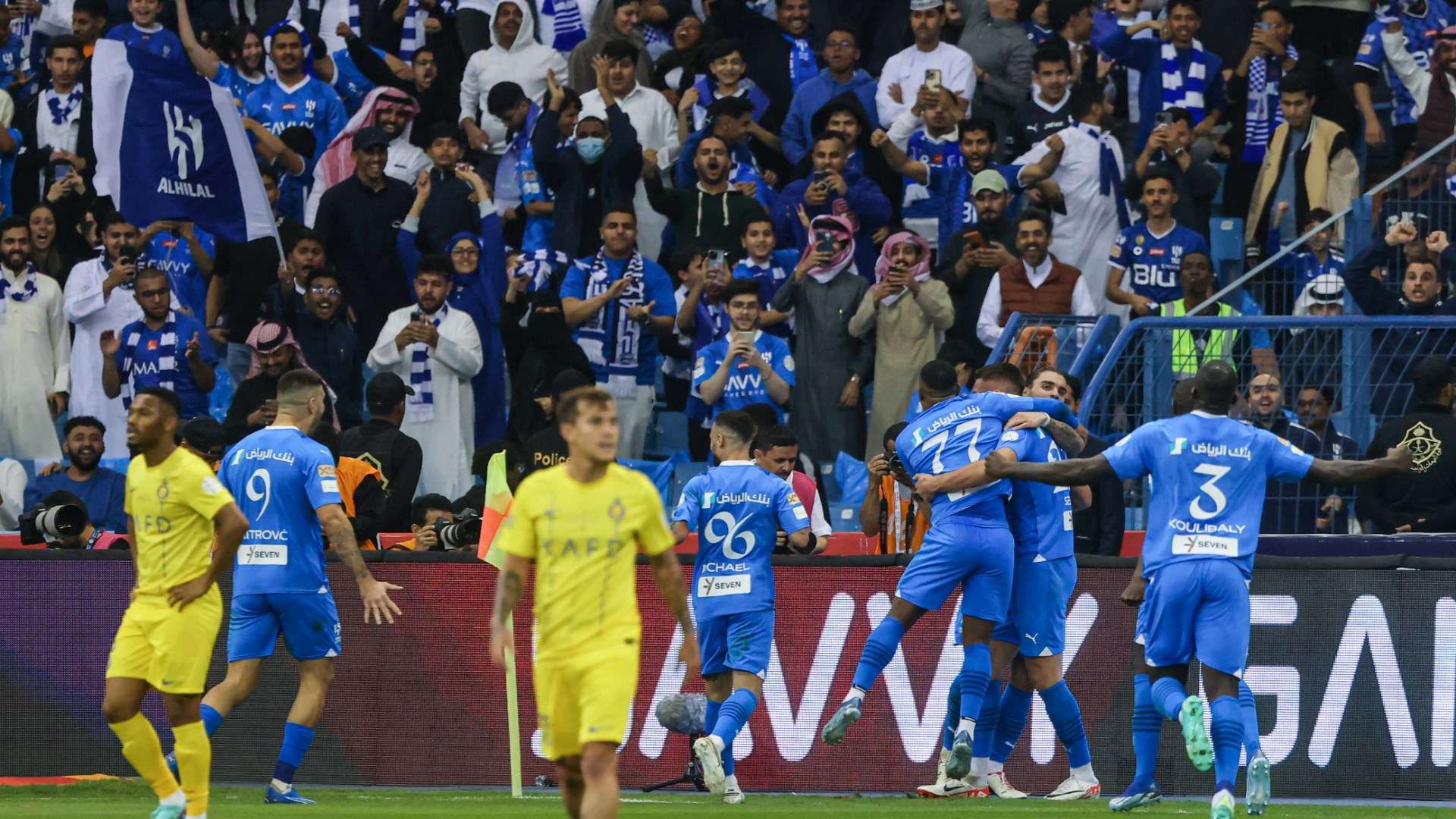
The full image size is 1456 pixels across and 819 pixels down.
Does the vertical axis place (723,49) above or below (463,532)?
above

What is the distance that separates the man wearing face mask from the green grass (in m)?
6.11

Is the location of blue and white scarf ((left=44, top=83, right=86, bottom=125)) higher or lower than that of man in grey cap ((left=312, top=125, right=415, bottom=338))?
higher

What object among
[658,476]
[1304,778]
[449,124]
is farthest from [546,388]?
[1304,778]

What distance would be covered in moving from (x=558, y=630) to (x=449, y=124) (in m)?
11.4

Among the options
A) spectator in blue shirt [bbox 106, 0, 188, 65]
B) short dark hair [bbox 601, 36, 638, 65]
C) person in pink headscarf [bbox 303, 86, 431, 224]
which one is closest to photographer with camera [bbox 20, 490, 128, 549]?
person in pink headscarf [bbox 303, 86, 431, 224]

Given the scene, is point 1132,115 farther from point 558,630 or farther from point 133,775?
point 558,630

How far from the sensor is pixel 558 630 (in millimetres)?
8961

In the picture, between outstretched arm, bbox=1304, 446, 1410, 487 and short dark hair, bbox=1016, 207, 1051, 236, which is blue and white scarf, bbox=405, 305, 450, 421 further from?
outstretched arm, bbox=1304, 446, 1410, 487

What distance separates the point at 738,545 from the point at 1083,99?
25.0ft

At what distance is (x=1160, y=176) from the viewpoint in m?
18.2

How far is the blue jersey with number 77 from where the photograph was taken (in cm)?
1301

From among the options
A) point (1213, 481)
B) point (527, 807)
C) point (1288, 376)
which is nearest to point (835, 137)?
point (1288, 376)

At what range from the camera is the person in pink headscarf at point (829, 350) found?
1788cm

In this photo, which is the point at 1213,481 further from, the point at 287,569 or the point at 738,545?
the point at 287,569
